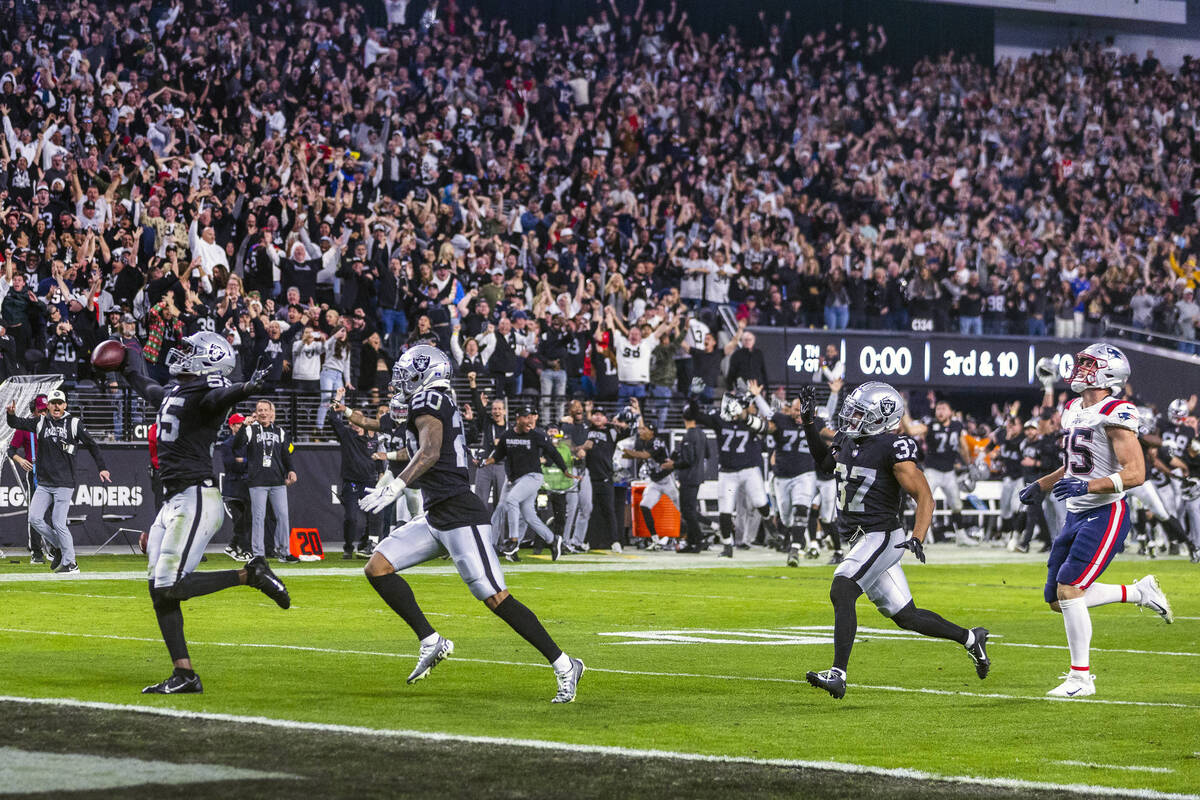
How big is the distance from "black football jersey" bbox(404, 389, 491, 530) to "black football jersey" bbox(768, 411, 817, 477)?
13.4 m

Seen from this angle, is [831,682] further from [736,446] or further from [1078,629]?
[736,446]

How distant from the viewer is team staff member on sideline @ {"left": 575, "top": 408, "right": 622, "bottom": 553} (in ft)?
81.4

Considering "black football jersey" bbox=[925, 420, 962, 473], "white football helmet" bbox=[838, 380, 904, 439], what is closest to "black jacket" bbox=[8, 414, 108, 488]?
"white football helmet" bbox=[838, 380, 904, 439]

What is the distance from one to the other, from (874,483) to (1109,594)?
1.87 m

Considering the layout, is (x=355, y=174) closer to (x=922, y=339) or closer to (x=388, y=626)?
(x=922, y=339)

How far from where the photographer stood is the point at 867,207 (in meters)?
35.5

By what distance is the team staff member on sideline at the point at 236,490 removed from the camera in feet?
71.1

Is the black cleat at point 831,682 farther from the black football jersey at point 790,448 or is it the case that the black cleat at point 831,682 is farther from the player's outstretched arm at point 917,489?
the black football jersey at point 790,448

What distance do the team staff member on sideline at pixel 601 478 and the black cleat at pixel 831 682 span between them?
49.3 feet

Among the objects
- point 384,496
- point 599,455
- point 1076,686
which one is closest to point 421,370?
point 384,496

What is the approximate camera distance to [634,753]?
25.0 feet

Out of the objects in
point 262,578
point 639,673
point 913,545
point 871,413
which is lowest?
point 639,673

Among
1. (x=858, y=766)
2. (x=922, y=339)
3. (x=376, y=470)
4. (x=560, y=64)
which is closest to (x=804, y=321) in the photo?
(x=922, y=339)

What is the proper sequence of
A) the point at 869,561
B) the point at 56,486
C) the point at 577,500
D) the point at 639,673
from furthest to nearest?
the point at 577,500
the point at 56,486
the point at 639,673
the point at 869,561
